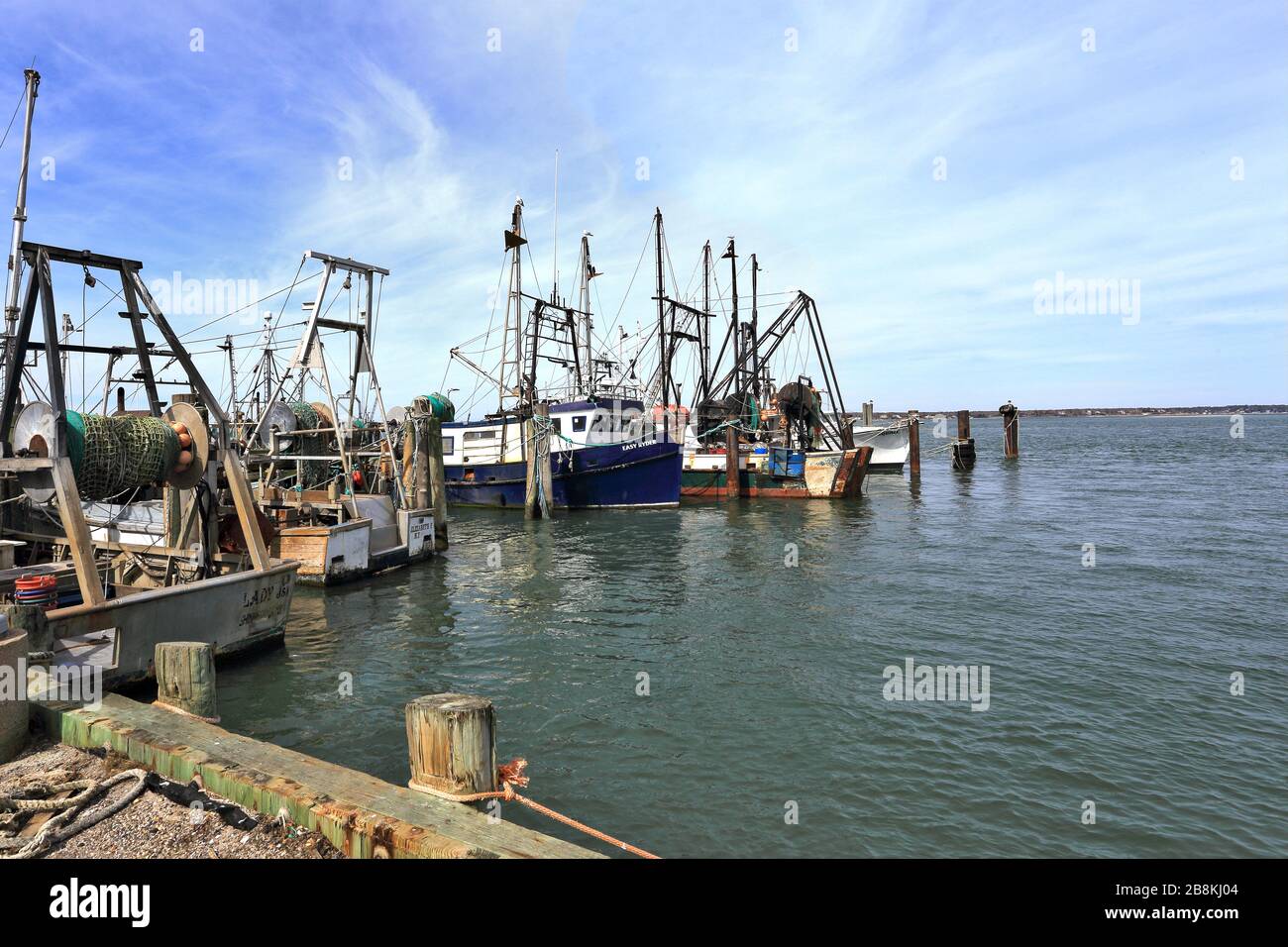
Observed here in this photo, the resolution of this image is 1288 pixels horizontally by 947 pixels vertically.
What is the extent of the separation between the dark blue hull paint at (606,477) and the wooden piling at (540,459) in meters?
1.23

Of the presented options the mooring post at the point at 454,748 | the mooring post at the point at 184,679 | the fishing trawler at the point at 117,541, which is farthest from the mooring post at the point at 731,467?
the mooring post at the point at 454,748

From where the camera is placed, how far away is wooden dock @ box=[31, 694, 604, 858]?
3.97 metres

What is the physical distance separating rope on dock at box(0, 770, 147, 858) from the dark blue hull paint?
26.0 meters

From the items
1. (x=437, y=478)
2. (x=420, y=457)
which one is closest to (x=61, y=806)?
(x=420, y=457)

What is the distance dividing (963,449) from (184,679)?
49.8 m

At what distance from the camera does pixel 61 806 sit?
179 inches

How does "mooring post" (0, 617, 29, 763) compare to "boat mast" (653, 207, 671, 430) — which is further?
"boat mast" (653, 207, 671, 430)

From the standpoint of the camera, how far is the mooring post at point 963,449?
48.1m

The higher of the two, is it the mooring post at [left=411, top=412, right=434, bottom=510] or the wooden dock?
the mooring post at [left=411, top=412, right=434, bottom=510]

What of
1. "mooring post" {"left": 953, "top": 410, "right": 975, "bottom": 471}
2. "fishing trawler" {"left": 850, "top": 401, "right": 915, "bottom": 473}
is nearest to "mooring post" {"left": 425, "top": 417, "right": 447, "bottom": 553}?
"fishing trawler" {"left": 850, "top": 401, "right": 915, "bottom": 473}

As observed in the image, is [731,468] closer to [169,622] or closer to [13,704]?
[169,622]

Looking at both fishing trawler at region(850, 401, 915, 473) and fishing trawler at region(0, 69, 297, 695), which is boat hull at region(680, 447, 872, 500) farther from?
fishing trawler at region(0, 69, 297, 695)

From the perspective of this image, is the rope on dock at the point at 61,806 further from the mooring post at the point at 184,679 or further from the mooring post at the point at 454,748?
the mooring post at the point at 454,748
